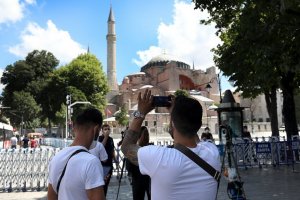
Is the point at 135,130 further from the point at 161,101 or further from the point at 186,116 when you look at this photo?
the point at 186,116

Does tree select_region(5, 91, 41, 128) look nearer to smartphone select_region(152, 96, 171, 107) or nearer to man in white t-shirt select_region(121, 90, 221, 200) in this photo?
smartphone select_region(152, 96, 171, 107)

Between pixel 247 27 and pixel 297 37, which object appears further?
pixel 247 27

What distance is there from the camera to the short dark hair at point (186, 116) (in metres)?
2.63

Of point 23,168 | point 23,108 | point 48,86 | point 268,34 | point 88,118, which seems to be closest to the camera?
point 88,118

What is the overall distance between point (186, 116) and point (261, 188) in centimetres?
933

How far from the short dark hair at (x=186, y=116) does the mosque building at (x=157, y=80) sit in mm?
91477

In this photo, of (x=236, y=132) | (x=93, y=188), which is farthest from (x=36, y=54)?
(x=93, y=188)

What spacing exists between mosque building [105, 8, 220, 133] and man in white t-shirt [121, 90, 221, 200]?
91469 millimetres

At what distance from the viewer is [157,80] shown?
377ft

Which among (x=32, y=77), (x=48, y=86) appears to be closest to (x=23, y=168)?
(x=48, y=86)

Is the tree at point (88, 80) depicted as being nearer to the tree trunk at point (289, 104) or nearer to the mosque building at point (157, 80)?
the mosque building at point (157, 80)

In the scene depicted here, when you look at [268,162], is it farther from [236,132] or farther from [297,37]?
[297,37]

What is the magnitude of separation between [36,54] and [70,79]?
559 inches

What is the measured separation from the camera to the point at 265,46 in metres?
13.8
